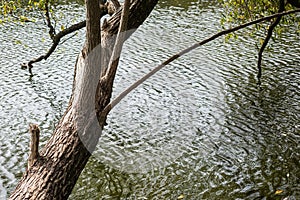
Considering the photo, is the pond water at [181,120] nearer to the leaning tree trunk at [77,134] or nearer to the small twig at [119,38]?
the leaning tree trunk at [77,134]

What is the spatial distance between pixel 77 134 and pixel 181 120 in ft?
22.2

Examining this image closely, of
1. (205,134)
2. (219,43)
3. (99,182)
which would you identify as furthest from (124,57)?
(99,182)

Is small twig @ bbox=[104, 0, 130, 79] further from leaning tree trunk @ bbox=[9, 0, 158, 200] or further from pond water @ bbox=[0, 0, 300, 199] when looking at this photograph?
pond water @ bbox=[0, 0, 300, 199]

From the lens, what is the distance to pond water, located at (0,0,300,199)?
847 cm

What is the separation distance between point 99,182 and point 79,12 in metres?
16.2

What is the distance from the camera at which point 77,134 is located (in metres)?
4.66

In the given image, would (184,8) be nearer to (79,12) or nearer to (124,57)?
(79,12)

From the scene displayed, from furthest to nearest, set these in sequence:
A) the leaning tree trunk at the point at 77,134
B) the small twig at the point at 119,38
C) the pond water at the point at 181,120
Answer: the pond water at the point at 181,120 → the small twig at the point at 119,38 → the leaning tree trunk at the point at 77,134

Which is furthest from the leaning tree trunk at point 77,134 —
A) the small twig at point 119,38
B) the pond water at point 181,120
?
the pond water at point 181,120

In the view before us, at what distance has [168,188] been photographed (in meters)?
8.27

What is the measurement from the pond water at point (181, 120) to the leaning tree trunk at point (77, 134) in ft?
11.9

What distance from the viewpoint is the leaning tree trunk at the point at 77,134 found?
4.39 meters

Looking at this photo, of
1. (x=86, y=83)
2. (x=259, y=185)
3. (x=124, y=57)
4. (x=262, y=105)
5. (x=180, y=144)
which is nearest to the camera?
(x=86, y=83)

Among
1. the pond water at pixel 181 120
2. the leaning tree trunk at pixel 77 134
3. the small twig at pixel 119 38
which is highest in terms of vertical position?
the small twig at pixel 119 38
